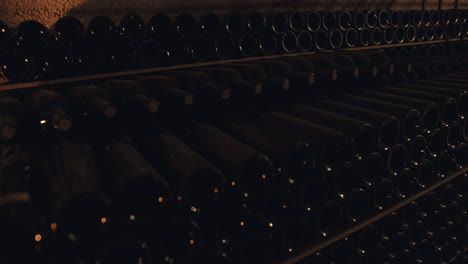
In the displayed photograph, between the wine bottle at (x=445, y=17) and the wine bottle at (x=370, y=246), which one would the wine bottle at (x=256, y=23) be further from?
the wine bottle at (x=445, y=17)

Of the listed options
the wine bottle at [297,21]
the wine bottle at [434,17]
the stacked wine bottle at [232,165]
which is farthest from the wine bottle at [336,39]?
the wine bottle at [434,17]

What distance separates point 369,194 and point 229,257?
2.43 ft

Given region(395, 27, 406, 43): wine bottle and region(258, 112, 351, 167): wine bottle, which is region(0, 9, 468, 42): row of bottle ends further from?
region(258, 112, 351, 167): wine bottle

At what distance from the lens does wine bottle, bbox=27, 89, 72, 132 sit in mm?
862

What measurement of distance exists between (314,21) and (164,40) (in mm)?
1057

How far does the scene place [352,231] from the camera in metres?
1.40

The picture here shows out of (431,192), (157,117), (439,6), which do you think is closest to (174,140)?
(157,117)

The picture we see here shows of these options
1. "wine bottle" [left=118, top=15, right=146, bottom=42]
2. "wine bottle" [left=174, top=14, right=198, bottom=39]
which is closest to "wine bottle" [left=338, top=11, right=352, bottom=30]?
"wine bottle" [left=174, top=14, right=198, bottom=39]

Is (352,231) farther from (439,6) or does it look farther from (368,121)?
(439,6)

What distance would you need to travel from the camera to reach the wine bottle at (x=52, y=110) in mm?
862

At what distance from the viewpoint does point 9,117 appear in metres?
0.92

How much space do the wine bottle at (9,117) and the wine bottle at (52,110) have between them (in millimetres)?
47

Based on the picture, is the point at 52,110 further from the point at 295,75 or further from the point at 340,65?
the point at 340,65

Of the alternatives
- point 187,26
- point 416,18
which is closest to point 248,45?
point 187,26
